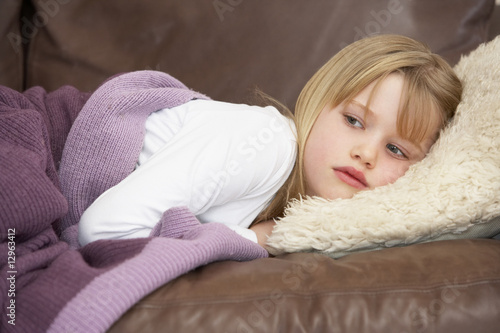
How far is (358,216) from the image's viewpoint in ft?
2.98

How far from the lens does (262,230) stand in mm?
1132

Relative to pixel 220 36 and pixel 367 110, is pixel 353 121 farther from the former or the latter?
pixel 220 36

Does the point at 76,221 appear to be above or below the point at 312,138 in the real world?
below

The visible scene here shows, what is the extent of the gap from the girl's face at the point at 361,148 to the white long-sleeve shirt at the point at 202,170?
72mm

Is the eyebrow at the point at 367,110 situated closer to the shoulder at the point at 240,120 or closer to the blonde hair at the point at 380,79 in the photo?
the blonde hair at the point at 380,79

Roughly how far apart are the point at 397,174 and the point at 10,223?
80 centimetres

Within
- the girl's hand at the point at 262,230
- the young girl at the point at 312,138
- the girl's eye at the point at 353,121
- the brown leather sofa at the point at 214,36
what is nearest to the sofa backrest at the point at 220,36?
the brown leather sofa at the point at 214,36

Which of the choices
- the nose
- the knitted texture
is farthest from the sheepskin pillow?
the knitted texture

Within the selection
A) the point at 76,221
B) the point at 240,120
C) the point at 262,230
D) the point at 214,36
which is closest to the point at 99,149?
the point at 76,221

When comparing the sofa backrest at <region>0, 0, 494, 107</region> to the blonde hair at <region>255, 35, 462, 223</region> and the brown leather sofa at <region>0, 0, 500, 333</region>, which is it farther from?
the blonde hair at <region>255, 35, 462, 223</region>

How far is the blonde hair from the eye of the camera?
1.12 meters

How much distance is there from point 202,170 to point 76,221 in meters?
0.30

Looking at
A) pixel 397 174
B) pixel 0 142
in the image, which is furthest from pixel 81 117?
pixel 397 174

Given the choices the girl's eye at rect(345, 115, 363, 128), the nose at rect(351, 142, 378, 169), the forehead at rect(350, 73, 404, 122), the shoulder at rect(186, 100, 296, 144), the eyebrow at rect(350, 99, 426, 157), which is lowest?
the shoulder at rect(186, 100, 296, 144)
